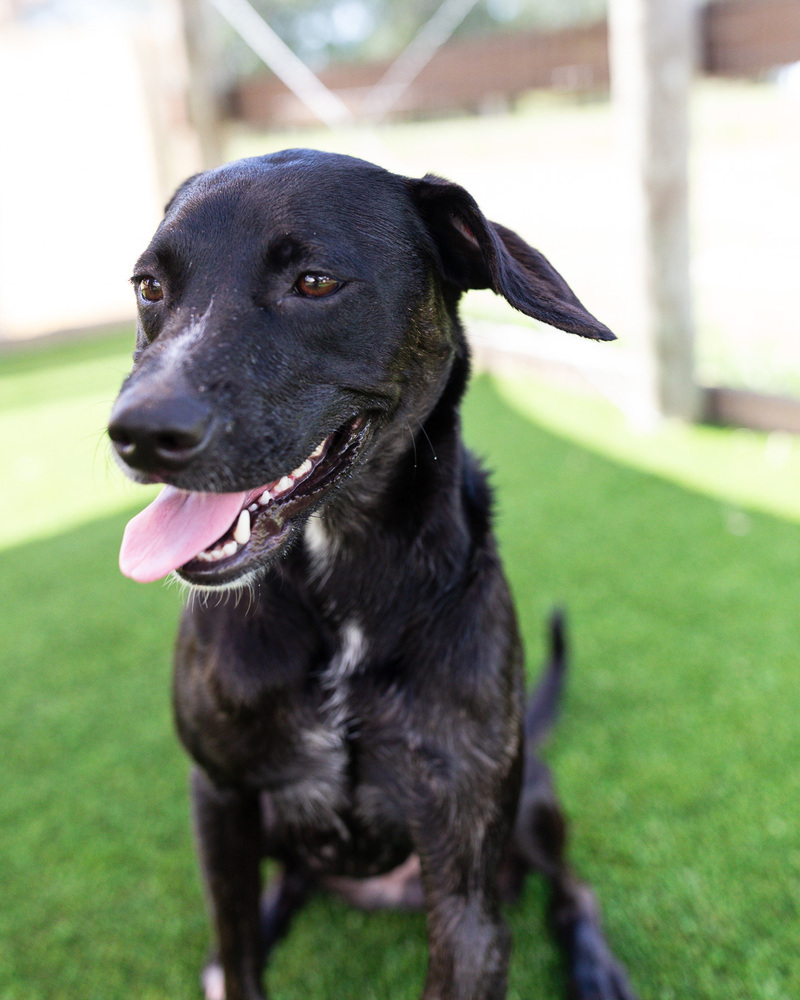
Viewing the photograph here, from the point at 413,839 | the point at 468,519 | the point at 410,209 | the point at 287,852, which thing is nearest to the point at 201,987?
the point at 287,852

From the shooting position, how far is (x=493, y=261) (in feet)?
4.98

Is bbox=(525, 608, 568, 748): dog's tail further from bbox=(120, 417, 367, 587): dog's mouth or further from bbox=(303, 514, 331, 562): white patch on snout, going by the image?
bbox=(120, 417, 367, 587): dog's mouth

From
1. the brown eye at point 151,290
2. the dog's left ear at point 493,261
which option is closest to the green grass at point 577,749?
the brown eye at point 151,290

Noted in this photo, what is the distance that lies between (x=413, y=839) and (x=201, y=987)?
2.39 feet

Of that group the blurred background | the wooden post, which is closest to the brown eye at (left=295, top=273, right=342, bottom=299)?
the blurred background

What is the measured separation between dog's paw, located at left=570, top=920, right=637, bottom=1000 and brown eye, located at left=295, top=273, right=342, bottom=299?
5.23ft

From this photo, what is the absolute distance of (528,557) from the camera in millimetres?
3900

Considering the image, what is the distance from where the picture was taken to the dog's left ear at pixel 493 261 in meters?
1.50

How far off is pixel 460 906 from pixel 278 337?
1155 millimetres

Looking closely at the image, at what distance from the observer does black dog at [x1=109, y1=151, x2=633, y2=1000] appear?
1488mm

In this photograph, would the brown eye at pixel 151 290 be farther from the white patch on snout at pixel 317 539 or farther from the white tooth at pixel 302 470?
the white patch on snout at pixel 317 539

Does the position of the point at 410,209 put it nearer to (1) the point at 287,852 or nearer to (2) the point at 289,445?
(2) the point at 289,445

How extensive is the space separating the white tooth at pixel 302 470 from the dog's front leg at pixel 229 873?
72cm

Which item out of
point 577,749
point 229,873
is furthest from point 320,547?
point 577,749
